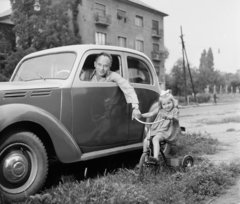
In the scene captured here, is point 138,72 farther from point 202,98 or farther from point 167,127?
point 202,98

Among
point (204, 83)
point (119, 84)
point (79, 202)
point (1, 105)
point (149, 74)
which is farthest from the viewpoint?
point (204, 83)

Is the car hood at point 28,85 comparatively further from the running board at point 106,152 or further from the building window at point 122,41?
the building window at point 122,41

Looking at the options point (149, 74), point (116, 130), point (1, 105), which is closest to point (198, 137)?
point (149, 74)

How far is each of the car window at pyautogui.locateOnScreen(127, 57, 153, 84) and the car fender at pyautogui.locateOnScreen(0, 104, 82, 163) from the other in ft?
5.18

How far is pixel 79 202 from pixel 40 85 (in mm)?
1495

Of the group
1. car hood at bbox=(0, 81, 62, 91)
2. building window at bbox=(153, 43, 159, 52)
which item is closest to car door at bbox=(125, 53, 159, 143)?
car hood at bbox=(0, 81, 62, 91)

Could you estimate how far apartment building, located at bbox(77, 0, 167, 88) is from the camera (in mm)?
27875

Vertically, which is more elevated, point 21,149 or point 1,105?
point 1,105

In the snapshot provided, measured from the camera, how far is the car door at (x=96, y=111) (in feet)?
11.9

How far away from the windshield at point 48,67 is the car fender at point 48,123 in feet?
2.28

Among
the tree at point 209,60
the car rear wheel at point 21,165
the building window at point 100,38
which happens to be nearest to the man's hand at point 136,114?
the car rear wheel at point 21,165

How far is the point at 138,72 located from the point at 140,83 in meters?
0.19

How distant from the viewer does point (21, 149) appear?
307cm

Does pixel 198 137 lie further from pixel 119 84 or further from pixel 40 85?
pixel 40 85
